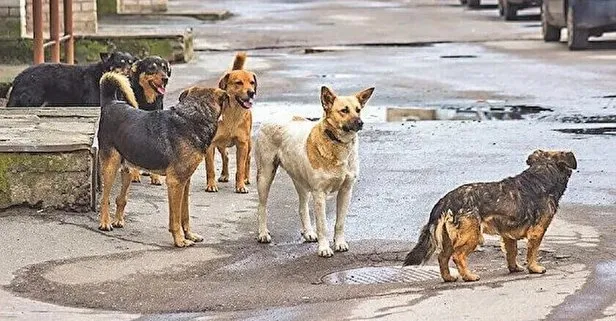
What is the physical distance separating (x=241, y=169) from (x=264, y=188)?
1.62 meters

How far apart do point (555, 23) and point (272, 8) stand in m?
17.9

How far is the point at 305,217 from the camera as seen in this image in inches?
375

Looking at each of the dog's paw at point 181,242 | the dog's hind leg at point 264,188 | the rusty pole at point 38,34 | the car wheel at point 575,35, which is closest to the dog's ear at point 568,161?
the dog's hind leg at point 264,188

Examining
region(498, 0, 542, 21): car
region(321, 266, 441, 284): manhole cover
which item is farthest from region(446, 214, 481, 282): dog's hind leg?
region(498, 0, 542, 21): car

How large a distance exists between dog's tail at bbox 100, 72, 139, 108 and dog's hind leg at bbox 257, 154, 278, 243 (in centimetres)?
107

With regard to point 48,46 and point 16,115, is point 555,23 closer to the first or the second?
point 48,46

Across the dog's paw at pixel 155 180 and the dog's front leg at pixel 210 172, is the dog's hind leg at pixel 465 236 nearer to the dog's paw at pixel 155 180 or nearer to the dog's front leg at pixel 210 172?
the dog's front leg at pixel 210 172

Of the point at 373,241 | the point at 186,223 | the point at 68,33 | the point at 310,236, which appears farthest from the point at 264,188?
the point at 68,33

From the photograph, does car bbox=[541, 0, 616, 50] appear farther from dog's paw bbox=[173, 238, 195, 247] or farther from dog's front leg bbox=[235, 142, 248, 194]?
dog's paw bbox=[173, 238, 195, 247]

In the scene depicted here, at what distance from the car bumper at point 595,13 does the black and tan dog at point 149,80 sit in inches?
522

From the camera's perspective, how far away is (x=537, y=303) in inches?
291

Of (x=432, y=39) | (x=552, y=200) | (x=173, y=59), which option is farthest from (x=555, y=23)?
(x=552, y=200)

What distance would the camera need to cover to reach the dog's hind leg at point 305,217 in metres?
9.48

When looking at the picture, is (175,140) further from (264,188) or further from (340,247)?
(340,247)
